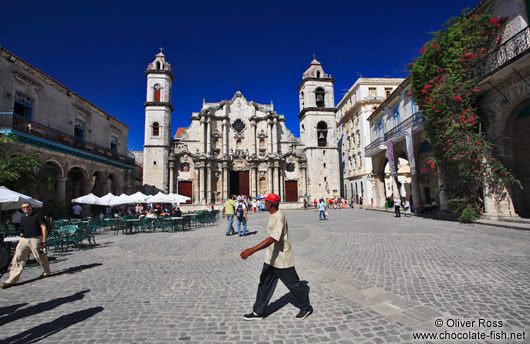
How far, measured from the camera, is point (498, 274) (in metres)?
4.39

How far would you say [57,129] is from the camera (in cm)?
1834

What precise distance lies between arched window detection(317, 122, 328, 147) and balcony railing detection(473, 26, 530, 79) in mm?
22132

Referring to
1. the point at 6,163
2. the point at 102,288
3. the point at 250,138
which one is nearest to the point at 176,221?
the point at 6,163

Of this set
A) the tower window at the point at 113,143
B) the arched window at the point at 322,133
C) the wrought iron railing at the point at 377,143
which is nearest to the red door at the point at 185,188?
the tower window at the point at 113,143

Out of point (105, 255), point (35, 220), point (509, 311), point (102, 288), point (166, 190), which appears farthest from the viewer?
point (166, 190)

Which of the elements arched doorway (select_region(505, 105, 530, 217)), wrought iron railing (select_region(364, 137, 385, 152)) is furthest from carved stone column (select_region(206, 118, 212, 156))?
arched doorway (select_region(505, 105, 530, 217))

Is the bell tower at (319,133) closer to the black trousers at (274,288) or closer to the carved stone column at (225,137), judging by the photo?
the carved stone column at (225,137)

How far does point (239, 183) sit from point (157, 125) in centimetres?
1244

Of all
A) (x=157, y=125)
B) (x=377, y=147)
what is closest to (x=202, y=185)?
(x=157, y=125)

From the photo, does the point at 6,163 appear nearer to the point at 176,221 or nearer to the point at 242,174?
the point at 176,221

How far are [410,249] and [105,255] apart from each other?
8524 millimetres

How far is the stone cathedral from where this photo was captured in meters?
30.2

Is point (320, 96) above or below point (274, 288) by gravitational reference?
above

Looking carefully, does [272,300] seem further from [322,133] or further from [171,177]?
[322,133]
